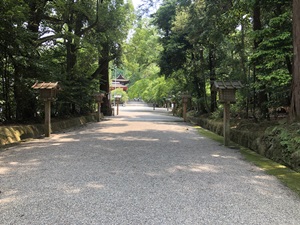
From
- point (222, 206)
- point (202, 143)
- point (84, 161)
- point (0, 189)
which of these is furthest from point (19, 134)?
point (222, 206)

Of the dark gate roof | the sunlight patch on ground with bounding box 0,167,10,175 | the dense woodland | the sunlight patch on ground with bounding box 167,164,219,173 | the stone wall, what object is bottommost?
the sunlight patch on ground with bounding box 167,164,219,173

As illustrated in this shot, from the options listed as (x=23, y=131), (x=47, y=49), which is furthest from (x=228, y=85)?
(x=47, y=49)

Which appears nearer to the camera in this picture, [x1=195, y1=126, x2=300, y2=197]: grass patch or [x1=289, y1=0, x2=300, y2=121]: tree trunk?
[x1=195, y1=126, x2=300, y2=197]: grass patch

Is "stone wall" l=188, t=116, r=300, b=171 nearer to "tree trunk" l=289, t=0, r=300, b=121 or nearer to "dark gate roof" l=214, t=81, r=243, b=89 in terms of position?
"tree trunk" l=289, t=0, r=300, b=121

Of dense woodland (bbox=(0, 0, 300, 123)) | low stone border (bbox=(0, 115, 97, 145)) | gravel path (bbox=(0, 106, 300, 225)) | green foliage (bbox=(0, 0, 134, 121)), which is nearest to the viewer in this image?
gravel path (bbox=(0, 106, 300, 225))

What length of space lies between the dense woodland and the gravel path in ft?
8.33

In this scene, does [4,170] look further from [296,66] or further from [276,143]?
[296,66]

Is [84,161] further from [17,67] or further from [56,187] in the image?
[17,67]

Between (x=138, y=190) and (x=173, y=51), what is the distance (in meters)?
15.3

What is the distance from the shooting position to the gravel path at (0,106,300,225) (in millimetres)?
2945

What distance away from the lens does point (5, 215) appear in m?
2.92

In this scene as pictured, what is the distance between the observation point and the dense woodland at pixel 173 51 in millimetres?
6902

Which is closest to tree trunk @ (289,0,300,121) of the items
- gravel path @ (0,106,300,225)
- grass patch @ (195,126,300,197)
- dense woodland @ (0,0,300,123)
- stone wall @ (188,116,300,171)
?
dense woodland @ (0,0,300,123)

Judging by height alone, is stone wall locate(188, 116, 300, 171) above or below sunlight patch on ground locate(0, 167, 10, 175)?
above
